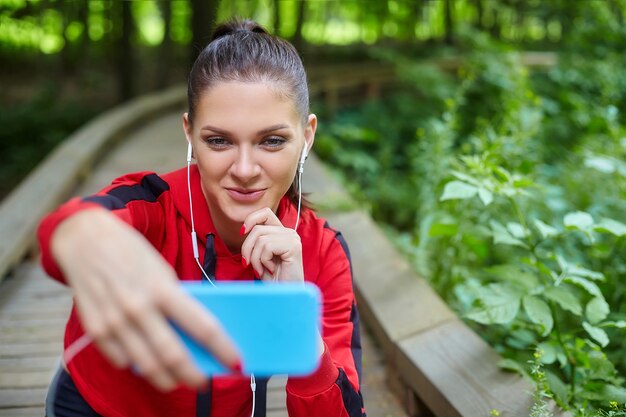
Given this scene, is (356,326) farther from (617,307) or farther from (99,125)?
(99,125)

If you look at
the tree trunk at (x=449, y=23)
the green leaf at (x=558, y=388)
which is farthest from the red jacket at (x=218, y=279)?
the tree trunk at (x=449, y=23)

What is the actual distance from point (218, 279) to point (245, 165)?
360 millimetres

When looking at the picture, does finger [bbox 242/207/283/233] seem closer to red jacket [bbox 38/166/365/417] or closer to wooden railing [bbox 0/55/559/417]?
red jacket [bbox 38/166/365/417]

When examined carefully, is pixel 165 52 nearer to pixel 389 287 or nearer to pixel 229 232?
pixel 389 287

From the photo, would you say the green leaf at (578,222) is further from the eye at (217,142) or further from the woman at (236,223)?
the eye at (217,142)

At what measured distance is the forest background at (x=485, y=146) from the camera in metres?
2.47

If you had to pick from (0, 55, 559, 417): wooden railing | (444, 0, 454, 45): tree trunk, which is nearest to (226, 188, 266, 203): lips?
(0, 55, 559, 417): wooden railing

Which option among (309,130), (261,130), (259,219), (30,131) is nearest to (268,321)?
(259,219)

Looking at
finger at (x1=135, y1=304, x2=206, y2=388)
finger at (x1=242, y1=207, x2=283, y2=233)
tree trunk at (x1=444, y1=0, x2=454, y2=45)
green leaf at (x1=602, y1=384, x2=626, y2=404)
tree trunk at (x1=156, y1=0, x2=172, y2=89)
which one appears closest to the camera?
finger at (x1=135, y1=304, x2=206, y2=388)

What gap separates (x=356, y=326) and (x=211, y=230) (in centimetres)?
56

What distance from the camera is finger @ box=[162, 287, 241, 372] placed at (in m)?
0.88

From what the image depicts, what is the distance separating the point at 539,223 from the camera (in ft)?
8.35

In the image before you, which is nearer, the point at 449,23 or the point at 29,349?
the point at 29,349

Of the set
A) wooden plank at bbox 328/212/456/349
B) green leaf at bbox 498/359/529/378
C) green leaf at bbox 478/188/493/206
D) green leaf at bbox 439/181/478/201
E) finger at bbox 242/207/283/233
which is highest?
finger at bbox 242/207/283/233
